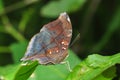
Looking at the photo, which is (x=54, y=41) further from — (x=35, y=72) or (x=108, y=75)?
(x=108, y=75)

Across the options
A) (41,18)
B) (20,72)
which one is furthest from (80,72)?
(41,18)

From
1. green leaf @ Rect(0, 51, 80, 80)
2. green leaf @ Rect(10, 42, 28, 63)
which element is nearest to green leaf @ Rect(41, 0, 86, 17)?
green leaf @ Rect(10, 42, 28, 63)

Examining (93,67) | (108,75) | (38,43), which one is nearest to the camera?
(93,67)

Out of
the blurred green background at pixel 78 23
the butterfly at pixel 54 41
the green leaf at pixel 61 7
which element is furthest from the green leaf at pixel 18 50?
the butterfly at pixel 54 41

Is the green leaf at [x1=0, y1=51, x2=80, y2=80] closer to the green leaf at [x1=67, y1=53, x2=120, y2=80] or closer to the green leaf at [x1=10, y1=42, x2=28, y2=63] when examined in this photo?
the green leaf at [x1=67, y1=53, x2=120, y2=80]

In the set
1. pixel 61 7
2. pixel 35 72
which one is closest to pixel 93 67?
pixel 35 72

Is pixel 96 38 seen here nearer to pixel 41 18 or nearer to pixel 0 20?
pixel 41 18

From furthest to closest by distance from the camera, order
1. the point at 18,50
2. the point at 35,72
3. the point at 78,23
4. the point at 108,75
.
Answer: the point at 78,23 < the point at 18,50 < the point at 35,72 < the point at 108,75
